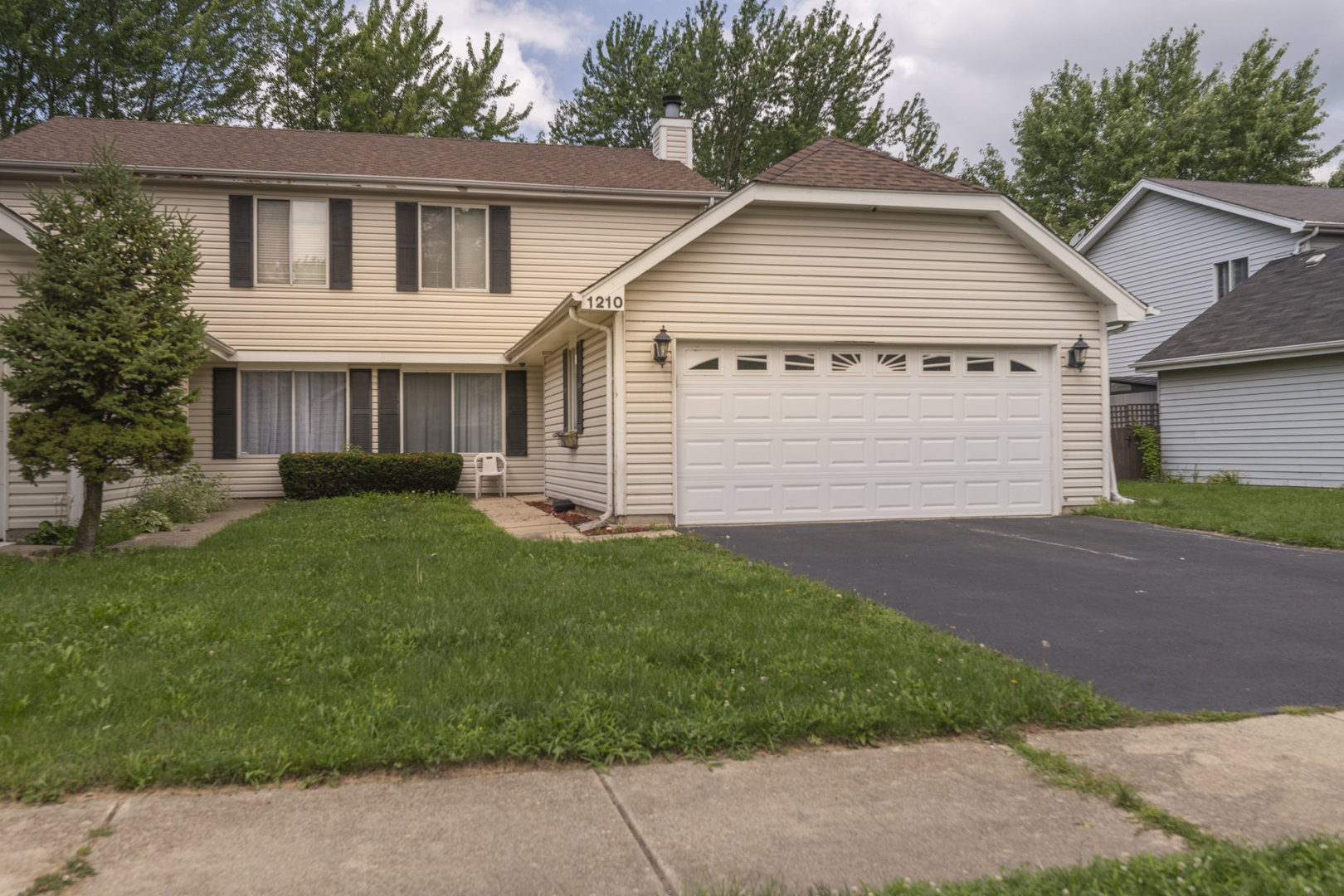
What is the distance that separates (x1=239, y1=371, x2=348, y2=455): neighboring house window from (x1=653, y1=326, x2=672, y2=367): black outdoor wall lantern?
7.18 meters

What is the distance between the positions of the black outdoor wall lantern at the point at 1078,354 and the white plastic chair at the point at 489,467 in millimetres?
9255

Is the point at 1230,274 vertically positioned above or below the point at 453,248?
above

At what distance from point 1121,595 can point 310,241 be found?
13.6m

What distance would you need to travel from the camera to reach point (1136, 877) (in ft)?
8.27

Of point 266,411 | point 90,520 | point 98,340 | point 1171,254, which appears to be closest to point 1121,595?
→ point 98,340

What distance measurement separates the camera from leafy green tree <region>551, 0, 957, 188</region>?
30.4 m

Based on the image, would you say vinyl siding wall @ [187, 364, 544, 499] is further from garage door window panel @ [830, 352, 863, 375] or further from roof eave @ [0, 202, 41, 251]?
garage door window panel @ [830, 352, 863, 375]

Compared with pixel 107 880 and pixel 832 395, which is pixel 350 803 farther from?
pixel 832 395

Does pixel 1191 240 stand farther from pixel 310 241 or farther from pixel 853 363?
pixel 310 241

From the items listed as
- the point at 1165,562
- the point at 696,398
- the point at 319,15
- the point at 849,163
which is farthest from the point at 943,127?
the point at 1165,562

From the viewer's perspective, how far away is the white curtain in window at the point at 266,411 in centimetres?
1509

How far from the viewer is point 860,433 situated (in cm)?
1134

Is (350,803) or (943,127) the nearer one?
(350,803)

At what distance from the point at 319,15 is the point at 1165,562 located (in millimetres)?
27087
